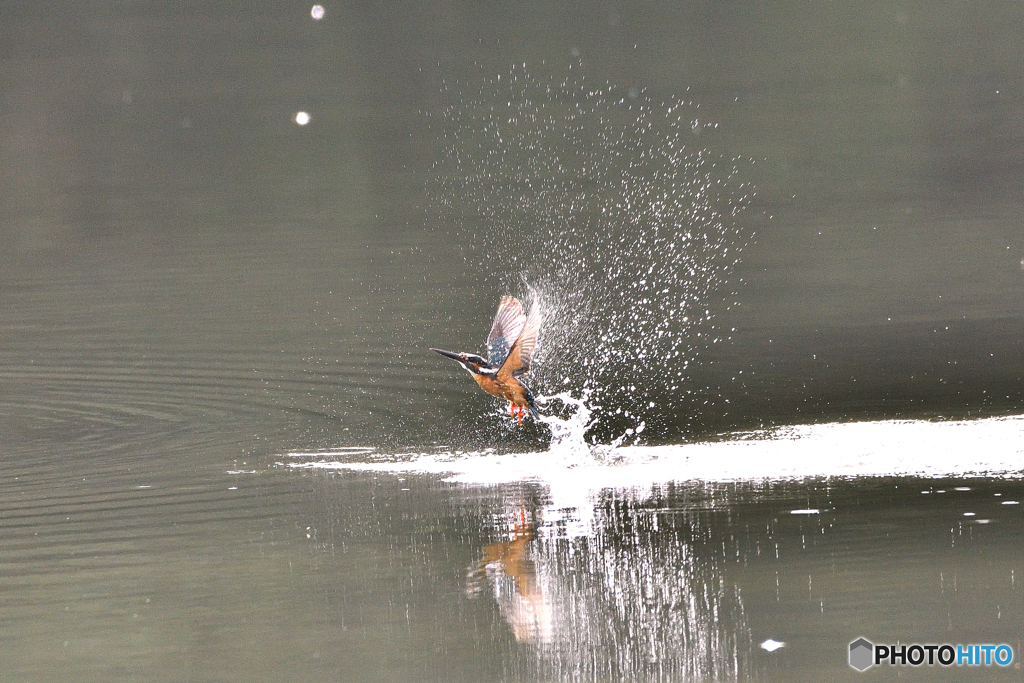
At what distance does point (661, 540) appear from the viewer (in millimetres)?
5438

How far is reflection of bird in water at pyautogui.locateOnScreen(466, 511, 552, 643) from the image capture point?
15.1 feet

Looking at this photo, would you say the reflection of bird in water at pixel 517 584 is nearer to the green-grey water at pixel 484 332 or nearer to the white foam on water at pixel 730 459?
the green-grey water at pixel 484 332

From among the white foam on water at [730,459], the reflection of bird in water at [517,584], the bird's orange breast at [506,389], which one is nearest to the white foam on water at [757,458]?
the white foam on water at [730,459]

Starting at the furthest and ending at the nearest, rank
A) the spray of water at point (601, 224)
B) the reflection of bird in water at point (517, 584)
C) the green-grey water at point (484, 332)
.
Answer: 1. the spray of water at point (601, 224)
2. the green-grey water at point (484, 332)
3. the reflection of bird in water at point (517, 584)

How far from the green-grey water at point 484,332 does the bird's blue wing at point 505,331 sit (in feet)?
1.69

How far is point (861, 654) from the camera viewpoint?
4242mm

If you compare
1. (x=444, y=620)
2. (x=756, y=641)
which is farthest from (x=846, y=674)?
(x=444, y=620)

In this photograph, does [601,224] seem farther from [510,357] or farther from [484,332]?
[510,357]

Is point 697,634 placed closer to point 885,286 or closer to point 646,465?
point 646,465

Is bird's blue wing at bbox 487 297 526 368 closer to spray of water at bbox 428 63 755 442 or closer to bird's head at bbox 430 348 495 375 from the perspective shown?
bird's head at bbox 430 348 495 375

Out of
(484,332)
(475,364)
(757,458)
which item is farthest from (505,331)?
(484,332)

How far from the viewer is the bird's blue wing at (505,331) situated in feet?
22.2

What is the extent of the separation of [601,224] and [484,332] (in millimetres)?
3619

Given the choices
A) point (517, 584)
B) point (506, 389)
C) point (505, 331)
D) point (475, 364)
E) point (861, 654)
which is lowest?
point (861, 654)
